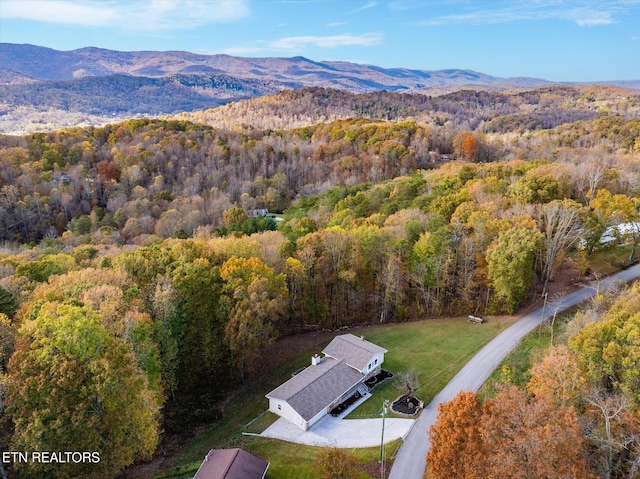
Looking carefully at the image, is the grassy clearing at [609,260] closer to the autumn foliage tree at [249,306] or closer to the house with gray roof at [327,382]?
the house with gray roof at [327,382]

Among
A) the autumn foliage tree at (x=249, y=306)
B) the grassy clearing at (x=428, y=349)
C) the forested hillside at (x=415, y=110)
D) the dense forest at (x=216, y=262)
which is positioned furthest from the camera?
the forested hillside at (x=415, y=110)

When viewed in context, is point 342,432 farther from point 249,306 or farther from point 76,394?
point 76,394

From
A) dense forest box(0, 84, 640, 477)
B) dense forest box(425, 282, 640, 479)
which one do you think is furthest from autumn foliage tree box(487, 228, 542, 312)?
dense forest box(425, 282, 640, 479)

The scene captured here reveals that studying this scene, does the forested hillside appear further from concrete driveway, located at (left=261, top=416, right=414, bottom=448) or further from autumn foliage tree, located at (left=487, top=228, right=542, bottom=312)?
concrete driveway, located at (left=261, top=416, right=414, bottom=448)

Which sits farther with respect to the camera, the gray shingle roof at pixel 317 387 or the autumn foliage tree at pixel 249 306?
the autumn foliage tree at pixel 249 306

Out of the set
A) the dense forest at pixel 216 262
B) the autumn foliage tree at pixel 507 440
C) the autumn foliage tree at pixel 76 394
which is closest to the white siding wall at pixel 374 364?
the dense forest at pixel 216 262

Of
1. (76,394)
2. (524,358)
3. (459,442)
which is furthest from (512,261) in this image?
(76,394)

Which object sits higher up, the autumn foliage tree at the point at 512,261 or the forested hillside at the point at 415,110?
the forested hillside at the point at 415,110
